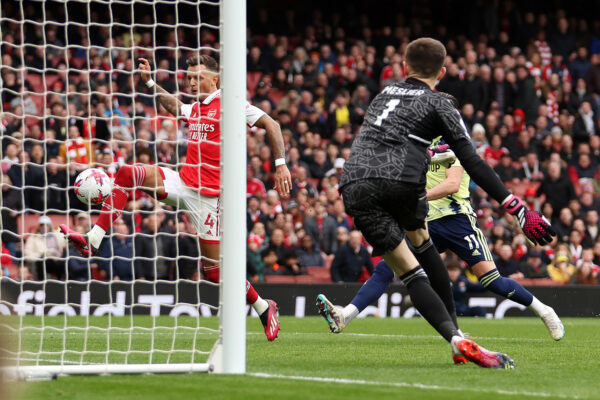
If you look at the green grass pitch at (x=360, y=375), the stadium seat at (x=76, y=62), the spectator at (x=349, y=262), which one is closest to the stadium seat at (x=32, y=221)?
the stadium seat at (x=76, y=62)

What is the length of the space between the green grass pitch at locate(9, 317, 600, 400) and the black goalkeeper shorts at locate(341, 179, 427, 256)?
80 centimetres

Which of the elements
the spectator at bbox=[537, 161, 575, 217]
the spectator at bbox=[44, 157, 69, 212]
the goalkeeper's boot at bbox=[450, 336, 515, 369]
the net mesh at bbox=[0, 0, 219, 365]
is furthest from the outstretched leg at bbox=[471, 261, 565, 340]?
the spectator at bbox=[537, 161, 575, 217]

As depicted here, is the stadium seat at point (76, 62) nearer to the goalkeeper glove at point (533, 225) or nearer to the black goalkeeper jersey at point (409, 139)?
the black goalkeeper jersey at point (409, 139)

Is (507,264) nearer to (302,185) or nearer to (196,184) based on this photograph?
(302,185)

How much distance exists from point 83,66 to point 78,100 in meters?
1.48

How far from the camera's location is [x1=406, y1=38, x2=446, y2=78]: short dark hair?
6.39 metres

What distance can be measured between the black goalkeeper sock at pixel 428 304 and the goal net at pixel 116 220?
3.91ft

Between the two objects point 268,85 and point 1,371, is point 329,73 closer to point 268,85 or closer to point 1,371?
point 268,85

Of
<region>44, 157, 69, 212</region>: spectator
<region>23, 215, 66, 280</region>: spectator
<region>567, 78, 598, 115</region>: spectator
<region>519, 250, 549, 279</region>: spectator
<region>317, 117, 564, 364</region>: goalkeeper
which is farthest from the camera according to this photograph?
<region>567, 78, 598, 115</region>: spectator

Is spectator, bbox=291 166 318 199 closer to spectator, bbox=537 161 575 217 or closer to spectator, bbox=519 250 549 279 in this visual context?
spectator, bbox=519 250 549 279

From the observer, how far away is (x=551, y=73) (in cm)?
2136

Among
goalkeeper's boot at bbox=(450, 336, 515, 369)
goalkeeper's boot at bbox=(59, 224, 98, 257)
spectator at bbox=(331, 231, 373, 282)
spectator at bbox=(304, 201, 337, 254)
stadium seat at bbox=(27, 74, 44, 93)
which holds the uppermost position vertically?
stadium seat at bbox=(27, 74, 44, 93)

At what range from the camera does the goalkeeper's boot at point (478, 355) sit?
19.7ft

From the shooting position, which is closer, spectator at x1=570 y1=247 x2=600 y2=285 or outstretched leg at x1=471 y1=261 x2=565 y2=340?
outstretched leg at x1=471 y1=261 x2=565 y2=340
